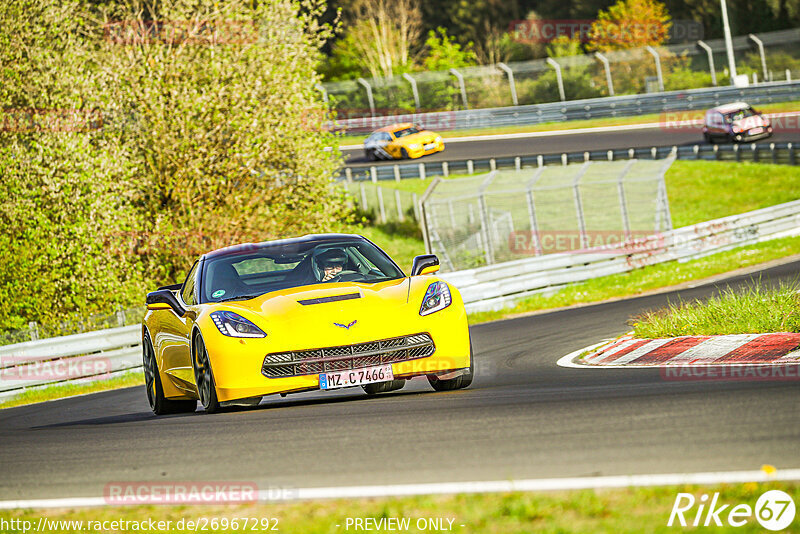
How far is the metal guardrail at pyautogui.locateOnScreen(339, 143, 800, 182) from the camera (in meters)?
38.5

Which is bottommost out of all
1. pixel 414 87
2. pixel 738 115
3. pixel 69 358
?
pixel 738 115

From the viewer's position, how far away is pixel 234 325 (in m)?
8.34

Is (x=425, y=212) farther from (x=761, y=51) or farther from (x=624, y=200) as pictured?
(x=761, y=51)

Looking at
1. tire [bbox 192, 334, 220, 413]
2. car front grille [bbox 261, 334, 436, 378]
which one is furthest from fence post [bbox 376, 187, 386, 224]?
car front grille [bbox 261, 334, 436, 378]

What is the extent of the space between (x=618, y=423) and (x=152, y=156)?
19423 millimetres

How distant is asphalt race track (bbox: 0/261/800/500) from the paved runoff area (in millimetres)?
664

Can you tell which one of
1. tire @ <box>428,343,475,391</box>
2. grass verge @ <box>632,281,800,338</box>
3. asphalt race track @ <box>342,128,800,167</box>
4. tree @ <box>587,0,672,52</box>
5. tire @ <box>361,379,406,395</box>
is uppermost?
tree @ <box>587,0,672,52</box>

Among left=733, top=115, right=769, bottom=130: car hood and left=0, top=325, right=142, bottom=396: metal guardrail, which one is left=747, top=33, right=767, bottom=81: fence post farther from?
left=0, top=325, right=142, bottom=396: metal guardrail

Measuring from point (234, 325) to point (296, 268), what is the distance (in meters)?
1.25

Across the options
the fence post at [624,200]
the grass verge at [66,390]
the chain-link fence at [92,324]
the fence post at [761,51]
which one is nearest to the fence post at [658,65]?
the fence post at [761,51]

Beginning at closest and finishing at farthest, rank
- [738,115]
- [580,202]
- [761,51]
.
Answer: [580,202] → [738,115] → [761,51]

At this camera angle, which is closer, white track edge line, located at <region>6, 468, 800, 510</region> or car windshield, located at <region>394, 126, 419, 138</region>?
white track edge line, located at <region>6, 468, 800, 510</region>

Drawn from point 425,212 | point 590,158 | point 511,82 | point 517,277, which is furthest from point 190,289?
point 511,82

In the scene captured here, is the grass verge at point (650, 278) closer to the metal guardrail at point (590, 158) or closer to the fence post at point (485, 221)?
the fence post at point (485, 221)
